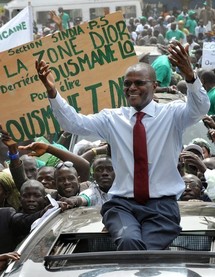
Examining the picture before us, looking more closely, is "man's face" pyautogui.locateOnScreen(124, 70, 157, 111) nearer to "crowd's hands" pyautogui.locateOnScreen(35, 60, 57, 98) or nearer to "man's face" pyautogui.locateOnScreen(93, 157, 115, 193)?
"crowd's hands" pyautogui.locateOnScreen(35, 60, 57, 98)

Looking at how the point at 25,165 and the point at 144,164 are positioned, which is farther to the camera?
the point at 25,165

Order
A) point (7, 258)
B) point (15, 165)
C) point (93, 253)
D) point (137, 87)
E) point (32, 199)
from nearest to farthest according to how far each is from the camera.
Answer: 1. point (93, 253)
2. point (7, 258)
3. point (137, 87)
4. point (32, 199)
5. point (15, 165)

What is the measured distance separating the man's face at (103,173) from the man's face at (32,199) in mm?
676

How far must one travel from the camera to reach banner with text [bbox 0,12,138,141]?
1104cm

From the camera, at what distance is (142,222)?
563 cm

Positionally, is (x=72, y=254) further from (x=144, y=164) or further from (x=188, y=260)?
(x=144, y=164)

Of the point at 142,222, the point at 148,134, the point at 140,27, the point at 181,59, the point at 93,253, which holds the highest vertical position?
the point at 181,59

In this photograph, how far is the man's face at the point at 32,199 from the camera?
26.2ft

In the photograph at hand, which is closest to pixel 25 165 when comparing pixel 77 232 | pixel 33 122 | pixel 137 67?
pixel 33 122

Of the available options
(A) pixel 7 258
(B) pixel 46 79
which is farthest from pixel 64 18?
(A) pixel 7 258

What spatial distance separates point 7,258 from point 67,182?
3410 mm

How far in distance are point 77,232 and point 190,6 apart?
140 ft

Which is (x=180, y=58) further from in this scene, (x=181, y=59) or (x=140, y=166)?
(x=140, y=166)

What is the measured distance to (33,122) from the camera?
1101cm
